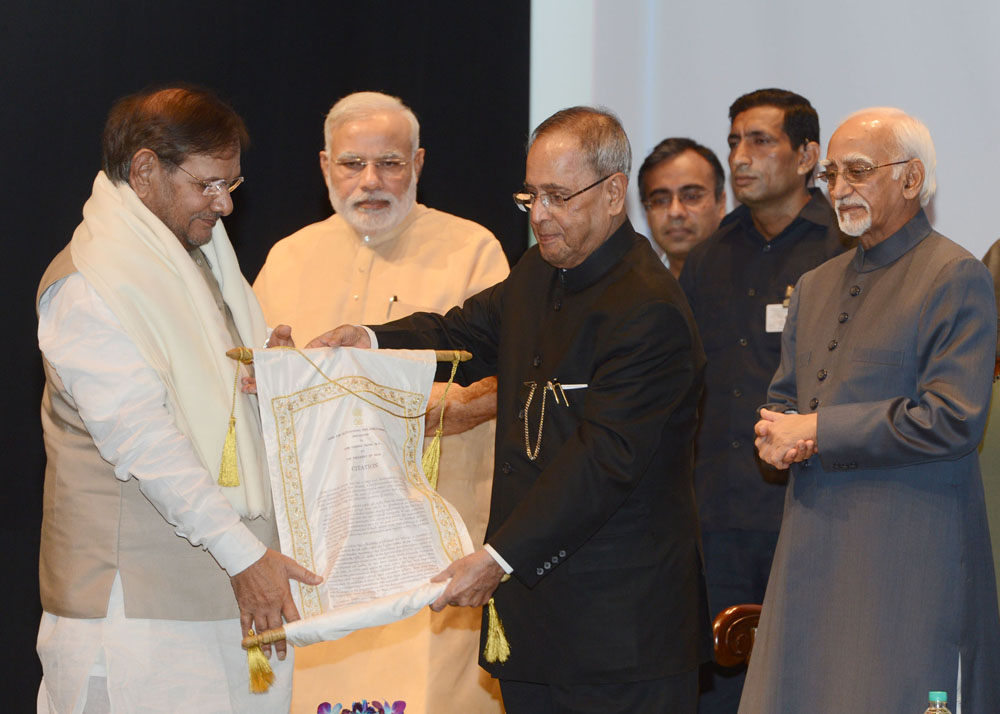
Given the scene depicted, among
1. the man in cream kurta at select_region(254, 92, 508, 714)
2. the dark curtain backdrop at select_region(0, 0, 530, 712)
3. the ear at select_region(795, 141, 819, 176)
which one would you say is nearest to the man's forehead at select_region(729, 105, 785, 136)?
the ear at select_region(795, 141, 819, 176)

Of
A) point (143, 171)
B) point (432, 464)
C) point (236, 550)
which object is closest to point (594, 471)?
point (432, 464)

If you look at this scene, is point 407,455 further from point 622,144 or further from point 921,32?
point 921,32

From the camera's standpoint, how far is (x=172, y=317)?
2662mm

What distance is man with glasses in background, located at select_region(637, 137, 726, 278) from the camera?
199 inches

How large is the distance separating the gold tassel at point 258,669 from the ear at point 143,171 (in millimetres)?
1068

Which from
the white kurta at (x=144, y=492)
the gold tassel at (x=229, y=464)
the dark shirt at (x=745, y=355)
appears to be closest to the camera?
the white kurta at (x=144, y=492)

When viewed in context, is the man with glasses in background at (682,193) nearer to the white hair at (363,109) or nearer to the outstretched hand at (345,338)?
the white hair at (363,109)

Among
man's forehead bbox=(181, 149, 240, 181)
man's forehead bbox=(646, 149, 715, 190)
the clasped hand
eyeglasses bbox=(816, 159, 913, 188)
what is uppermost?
man's forehead bbox=(646, 149, 715, 190)

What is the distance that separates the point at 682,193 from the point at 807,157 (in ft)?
2.34

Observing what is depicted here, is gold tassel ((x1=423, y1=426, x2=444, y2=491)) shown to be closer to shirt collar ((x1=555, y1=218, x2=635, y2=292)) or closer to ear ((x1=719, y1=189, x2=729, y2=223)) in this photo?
shirt collar ((x1=555, y1=218, x2=635, y2=292))

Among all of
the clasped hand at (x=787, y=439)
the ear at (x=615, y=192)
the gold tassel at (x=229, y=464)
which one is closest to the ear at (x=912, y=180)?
the clasped hand at (x=787, y=439)

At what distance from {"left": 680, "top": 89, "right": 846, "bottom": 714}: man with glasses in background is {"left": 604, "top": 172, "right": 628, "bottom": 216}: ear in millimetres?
1416

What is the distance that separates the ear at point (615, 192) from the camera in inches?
116

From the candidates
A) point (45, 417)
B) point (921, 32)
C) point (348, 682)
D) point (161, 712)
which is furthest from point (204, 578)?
point (921, 32)
